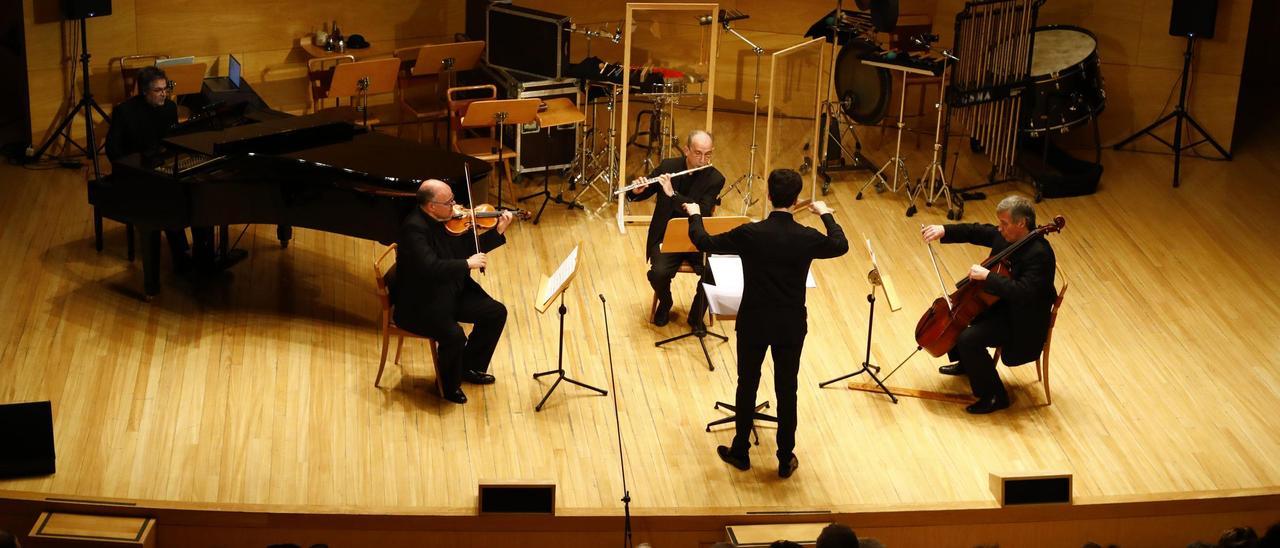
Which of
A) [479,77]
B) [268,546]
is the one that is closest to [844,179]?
[479,77]

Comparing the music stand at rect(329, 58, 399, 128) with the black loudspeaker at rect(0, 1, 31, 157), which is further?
the black loudspeaker at rect(0, 1, 31, 157)

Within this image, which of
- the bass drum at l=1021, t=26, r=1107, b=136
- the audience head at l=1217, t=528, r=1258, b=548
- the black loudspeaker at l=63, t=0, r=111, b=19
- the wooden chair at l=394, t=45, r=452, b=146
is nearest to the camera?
the audience head at l=1217, t=528, r=1258, b=548

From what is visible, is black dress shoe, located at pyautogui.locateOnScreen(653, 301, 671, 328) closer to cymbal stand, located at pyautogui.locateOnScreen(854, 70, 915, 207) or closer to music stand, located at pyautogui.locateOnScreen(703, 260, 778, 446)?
music stand, located at pyautogui.locateOnScreen(703, 260, 778, 446)

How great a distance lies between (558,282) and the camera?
6.44 meters

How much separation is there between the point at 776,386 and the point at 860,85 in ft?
13.2

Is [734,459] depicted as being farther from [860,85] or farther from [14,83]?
[14,83]

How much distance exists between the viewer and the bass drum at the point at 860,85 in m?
9.34

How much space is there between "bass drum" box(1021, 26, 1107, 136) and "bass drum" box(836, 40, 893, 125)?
0.94m

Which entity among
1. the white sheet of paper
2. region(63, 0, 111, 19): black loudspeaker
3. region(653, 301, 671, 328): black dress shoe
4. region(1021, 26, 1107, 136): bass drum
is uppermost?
region(63, 0, 111, 19): black loudspeaker

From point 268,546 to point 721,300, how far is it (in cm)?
227

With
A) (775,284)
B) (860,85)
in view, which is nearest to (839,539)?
(775,284)

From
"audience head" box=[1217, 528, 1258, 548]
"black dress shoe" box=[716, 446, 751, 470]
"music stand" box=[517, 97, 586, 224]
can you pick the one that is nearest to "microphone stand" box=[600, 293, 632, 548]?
"black dress shoe" box=[716, 446, 751, 470]

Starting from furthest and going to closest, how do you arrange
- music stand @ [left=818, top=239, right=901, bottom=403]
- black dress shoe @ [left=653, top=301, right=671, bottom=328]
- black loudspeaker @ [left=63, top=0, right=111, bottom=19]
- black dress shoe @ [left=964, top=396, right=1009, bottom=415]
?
black loudspeaker @ [left=63, top=0, right=111, bottom=19] < black dress shoe @ [left=653, top=301, right=671, bottom=328] < black dress shoe @ [left=964, top=396, right=1009, bottom=415] < music stand @ [left=818, top=239, right=901, bottom=403]

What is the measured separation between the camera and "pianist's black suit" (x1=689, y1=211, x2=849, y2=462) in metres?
5.75
